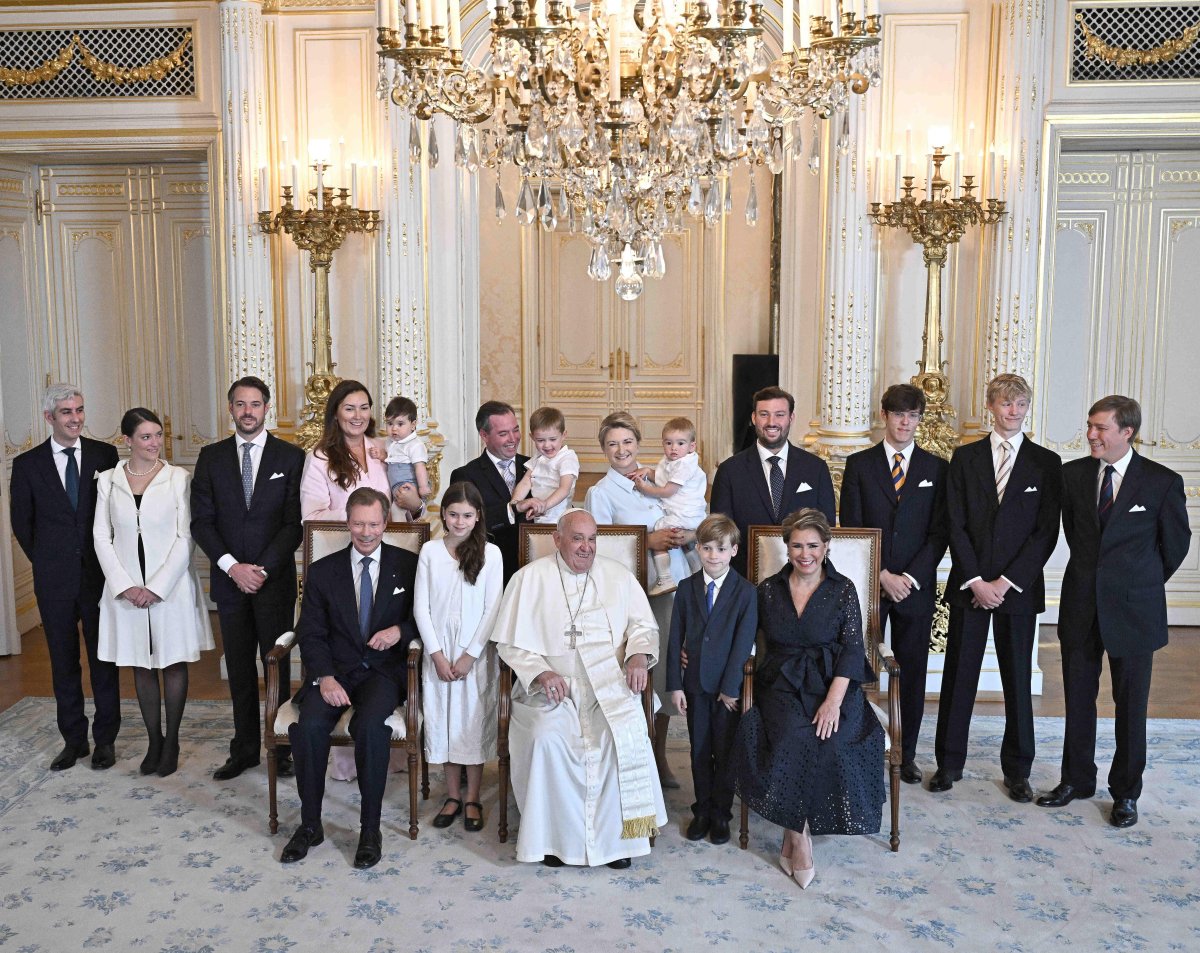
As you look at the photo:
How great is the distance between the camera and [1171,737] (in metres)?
5.71

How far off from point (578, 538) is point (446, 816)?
1229mm

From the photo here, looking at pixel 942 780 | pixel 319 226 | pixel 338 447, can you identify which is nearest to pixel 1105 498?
pixel 942 780

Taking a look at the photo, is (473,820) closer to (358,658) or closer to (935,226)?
(358,658)

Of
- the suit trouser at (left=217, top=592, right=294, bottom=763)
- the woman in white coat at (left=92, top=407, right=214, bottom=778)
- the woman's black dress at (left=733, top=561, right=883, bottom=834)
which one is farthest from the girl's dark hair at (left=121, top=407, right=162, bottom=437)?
the woman's black dress at (left=733, top=561, right=883, bottom=834)

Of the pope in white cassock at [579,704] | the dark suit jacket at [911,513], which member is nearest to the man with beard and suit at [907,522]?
the dark suit jacket at [911,513]

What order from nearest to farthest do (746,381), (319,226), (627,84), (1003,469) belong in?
(627,84)
(1003,469)
(319,226)
(746,381)

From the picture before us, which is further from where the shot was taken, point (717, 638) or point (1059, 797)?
point (1059, 797)

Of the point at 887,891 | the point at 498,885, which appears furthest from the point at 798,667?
the point at 498,885

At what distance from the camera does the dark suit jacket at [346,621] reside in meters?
4.73

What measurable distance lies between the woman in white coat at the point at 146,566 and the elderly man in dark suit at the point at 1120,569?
366 centimetres

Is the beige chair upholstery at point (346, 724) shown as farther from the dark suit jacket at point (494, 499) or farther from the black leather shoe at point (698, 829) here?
the black leather shoe at point (698, 829)

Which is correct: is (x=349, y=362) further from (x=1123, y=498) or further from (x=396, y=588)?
(x=1123, y=498)

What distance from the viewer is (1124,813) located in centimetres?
477

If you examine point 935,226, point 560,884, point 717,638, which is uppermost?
point 935,226
